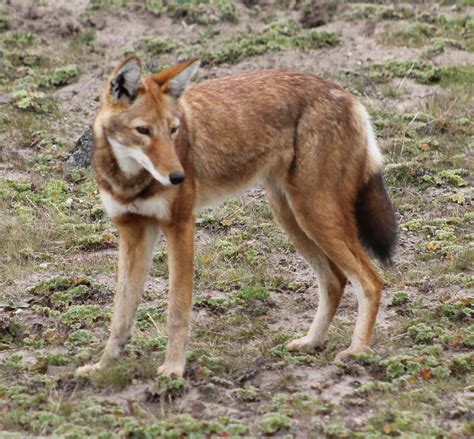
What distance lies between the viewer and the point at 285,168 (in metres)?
7.50

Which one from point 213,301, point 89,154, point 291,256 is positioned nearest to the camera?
point 213,301

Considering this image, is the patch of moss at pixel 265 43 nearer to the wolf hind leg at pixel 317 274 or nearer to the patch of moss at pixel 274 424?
the wolf hind leg at pixel 317 274

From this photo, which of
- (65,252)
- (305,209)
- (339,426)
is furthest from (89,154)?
(339,426)

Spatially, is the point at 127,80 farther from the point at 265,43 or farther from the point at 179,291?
the point at 265,43

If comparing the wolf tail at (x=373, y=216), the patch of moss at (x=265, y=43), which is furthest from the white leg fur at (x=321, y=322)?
the patch of moss at (x=265, y=43)

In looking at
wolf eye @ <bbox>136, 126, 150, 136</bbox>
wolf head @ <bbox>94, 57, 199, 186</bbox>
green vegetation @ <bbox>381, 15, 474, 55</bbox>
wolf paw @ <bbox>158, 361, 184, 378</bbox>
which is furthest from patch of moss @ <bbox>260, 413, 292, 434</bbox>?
green vegetation @ <bbox>381, 15, 474, 55</bbox>

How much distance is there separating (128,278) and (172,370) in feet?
2.74

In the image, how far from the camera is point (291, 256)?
9516 millimetres

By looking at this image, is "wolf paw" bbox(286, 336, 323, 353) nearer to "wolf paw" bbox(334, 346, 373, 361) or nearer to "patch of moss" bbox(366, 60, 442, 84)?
"wolf paw" bbox(334, 346, 373, 361)

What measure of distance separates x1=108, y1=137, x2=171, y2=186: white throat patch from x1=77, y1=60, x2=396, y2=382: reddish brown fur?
135mm

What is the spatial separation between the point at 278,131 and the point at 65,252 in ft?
9.63

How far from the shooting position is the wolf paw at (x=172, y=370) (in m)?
6.87

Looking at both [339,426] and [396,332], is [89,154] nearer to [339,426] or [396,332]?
[396,332]

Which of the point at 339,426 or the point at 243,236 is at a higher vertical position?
the point at 339,426
